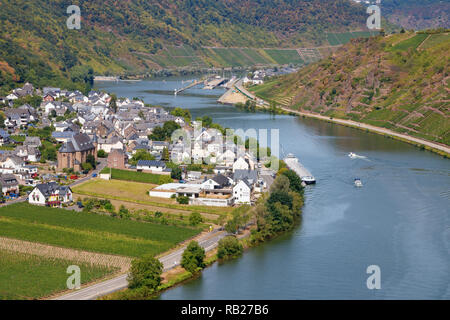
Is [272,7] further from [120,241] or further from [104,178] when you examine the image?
[120,241]

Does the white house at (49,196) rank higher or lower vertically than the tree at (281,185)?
lower

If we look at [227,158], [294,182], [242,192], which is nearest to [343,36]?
[227,158]

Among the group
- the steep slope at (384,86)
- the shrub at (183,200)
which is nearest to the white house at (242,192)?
the shrub at (183,200)

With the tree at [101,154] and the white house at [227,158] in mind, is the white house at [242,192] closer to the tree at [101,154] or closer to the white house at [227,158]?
the white house at [227,158]

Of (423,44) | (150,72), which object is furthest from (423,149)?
(150,72)

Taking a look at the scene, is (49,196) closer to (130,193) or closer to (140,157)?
(130,193)
